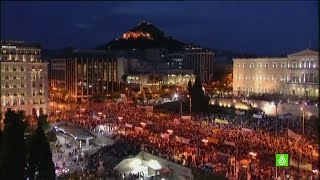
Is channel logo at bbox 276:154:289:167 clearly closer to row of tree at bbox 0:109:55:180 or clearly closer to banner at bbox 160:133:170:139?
row of tree at bbox 0:109:55:180

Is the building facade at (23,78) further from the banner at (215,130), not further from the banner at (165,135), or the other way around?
the banner at (215,130)

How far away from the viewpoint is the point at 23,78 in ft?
245

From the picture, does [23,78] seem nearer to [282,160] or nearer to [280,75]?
[280,75]

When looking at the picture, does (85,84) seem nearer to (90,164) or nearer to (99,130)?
(99,130)

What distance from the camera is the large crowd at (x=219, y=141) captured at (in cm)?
3133

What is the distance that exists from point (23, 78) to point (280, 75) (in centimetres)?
4098

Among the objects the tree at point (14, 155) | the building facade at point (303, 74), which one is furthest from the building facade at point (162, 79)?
the tree at point (14, 155)

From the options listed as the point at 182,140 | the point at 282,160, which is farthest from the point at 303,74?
the point at 282,160

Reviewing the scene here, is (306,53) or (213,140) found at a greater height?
(306,53)

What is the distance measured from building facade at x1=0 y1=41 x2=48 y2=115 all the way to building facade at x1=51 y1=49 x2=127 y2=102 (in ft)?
104

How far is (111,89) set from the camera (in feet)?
376

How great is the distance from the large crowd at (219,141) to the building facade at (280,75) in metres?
A: 19.7

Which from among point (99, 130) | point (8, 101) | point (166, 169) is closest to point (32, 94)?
point (8, 101)

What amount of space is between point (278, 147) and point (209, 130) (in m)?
10.2
